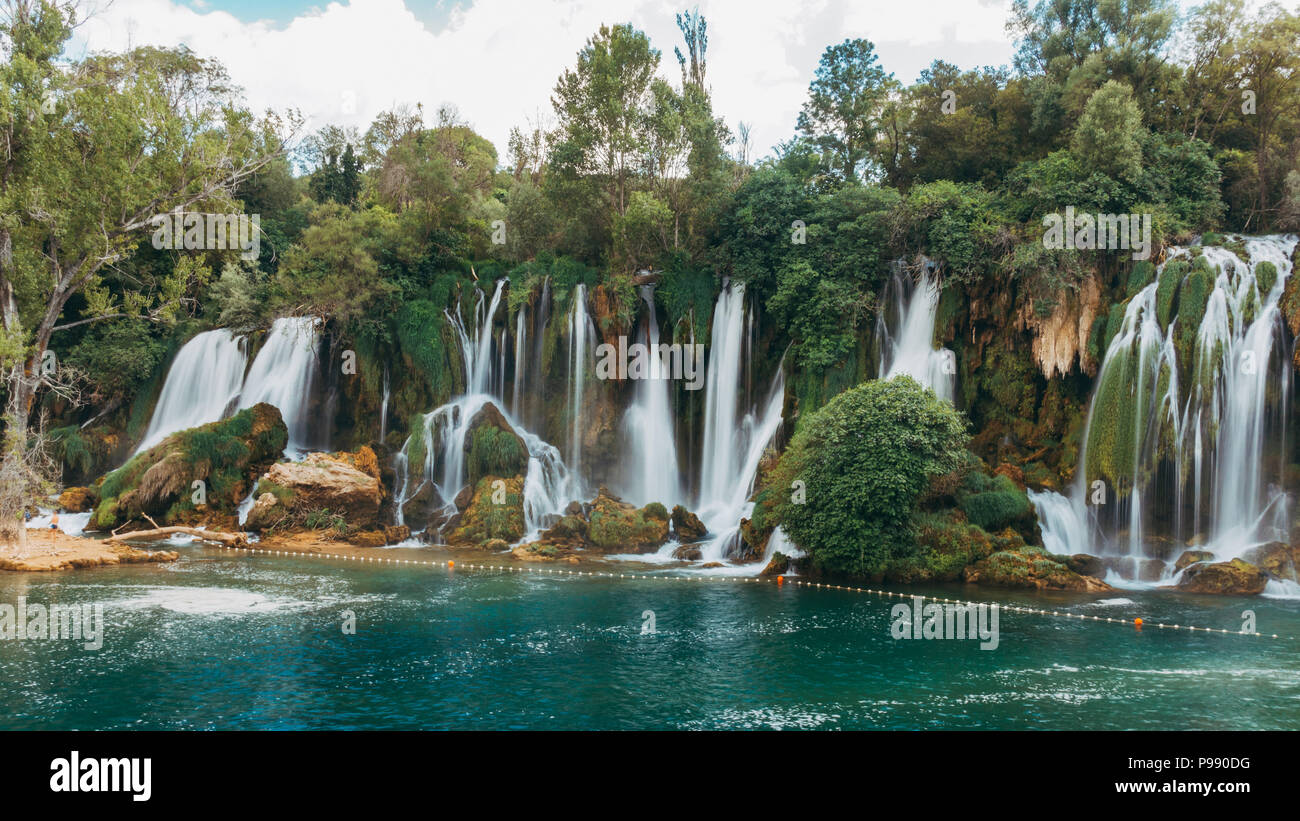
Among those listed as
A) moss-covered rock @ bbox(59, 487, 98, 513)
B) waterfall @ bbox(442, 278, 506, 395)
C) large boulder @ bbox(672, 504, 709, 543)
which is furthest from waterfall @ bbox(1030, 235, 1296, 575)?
moss-covered rock @ bbox(59, 487, 98, 513)

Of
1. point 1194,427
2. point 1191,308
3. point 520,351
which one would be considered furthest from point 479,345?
point 1194,427

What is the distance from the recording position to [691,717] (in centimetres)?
1065

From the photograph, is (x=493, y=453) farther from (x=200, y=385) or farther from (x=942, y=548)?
(x=942, y=548)

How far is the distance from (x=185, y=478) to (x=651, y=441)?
51.8 ft

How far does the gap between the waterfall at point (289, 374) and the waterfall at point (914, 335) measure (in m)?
21.9

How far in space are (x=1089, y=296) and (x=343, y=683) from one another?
2131cm

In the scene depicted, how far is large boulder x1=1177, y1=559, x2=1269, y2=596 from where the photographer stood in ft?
60.5

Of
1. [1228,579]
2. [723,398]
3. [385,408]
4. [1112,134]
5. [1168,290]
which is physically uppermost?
[1112,134]

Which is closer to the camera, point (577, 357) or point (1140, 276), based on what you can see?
point (1140, 276)

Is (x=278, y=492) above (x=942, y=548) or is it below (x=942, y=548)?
above

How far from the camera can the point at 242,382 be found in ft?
112
